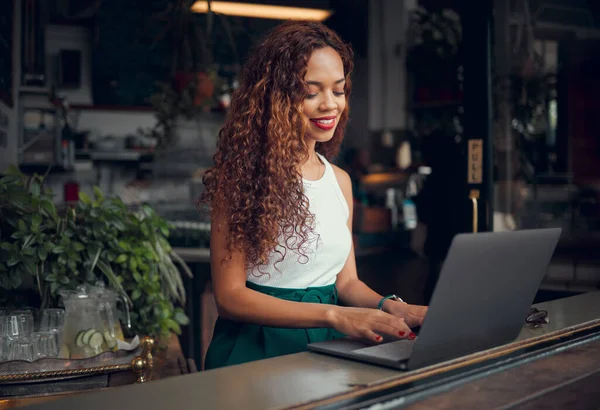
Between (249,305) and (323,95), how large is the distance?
49 cm

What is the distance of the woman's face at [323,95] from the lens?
1.57 meters

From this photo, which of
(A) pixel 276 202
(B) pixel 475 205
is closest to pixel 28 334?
(A) pixel 276 202

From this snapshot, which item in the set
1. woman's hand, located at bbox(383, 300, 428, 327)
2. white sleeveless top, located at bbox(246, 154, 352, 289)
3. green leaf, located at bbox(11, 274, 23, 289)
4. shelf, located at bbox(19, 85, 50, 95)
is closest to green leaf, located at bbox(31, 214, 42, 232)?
green leaf, located at bbox(11, 274, 23, 289)

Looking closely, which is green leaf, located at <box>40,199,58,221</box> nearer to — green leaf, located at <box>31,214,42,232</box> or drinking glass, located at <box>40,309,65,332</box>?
green leaf, located at <box>31,214,42,232</box>

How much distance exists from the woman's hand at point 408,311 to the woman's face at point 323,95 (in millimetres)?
405

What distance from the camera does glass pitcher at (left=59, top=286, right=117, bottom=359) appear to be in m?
1.82

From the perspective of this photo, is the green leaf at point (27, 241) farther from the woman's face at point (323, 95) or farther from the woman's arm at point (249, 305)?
the woman's face at point (323, 95)

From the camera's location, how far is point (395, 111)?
8.73 metres

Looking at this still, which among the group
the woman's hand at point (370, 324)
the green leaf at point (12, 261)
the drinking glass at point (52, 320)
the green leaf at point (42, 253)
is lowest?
the drinking glass at point (52, 320)

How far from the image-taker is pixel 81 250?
2.03 m

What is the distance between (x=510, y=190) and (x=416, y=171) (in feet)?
14.7

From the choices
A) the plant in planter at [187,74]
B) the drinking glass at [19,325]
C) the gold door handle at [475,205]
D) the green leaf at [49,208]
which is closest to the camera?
the drinking glass at [19,325]

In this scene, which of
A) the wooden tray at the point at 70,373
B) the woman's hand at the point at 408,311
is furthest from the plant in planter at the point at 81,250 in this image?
the woman's hand at the point at 408,311

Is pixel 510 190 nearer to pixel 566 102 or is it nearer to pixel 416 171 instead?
pixel 566 102
